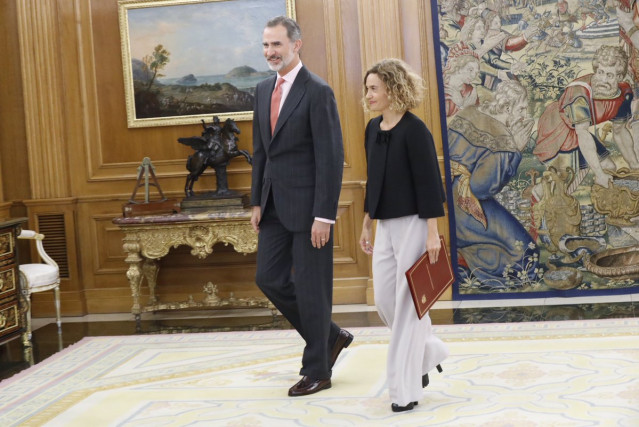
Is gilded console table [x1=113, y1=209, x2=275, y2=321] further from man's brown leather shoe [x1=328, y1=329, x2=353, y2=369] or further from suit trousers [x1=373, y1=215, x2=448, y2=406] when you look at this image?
suit trousers [x1=373, y1=215, x2=448, y2=406]

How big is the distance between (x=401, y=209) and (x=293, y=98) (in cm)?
88

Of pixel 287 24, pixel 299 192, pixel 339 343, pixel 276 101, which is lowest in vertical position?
pixel 339 343

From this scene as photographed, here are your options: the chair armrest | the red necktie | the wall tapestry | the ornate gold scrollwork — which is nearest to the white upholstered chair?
the chair armrest

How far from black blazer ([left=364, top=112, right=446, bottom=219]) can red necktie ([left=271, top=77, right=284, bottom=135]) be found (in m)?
0.67

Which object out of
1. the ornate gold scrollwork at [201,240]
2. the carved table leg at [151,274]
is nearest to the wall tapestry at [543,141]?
the ornate gold scrollwork at [201,240]

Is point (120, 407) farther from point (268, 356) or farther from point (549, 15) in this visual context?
point (549, 15)

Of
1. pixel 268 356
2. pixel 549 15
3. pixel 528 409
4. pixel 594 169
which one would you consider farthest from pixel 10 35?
pixel 528 409

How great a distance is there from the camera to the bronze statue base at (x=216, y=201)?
23.4ft

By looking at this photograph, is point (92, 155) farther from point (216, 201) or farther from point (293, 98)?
point (293, 98)

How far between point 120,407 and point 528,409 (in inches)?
80.8

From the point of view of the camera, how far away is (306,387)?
14.9 ft

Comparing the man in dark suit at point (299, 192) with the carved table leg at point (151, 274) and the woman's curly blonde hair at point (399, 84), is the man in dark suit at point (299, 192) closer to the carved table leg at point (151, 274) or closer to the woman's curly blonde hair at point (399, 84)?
the woman's curly blonde hair at point (399, 84)

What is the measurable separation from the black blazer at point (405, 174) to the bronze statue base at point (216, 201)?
310cm

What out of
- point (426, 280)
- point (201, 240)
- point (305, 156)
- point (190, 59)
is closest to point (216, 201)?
point (201, 240)
